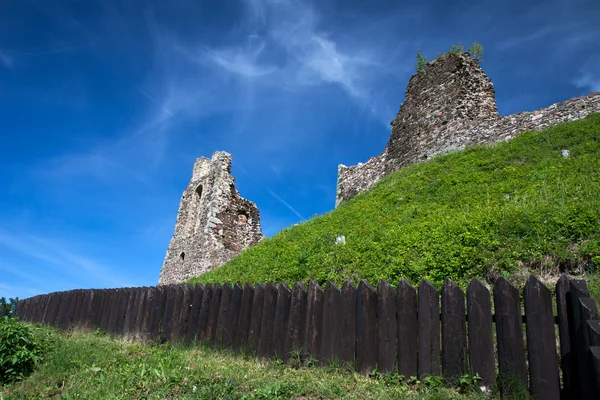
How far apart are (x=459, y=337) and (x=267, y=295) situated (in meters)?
2.84

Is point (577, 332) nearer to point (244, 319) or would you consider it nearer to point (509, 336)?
point (509, 336)

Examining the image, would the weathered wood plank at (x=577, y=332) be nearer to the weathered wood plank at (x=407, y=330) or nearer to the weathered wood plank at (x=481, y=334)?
the weathered wood plank at (x=481, y=334)

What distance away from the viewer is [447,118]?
16531 millimetres

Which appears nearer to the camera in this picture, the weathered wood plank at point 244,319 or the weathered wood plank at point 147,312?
the weathered wood plank at point 244,319

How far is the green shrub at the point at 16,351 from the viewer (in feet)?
18.5

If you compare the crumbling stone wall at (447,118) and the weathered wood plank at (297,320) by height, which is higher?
the crumbling stone wall at (447,118)

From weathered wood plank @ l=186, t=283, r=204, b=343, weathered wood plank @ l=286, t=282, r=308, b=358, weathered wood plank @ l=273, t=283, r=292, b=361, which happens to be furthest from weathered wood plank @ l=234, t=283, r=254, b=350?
weathered wood plank @ l=186, t=283, r=204, b=343

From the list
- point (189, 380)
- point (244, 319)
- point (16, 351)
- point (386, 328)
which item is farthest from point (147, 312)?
point (386, 328)

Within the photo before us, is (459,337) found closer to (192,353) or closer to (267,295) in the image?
(267,295)

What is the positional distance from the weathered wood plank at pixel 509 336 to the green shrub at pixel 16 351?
20.7 feet

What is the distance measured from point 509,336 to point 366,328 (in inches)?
60.2

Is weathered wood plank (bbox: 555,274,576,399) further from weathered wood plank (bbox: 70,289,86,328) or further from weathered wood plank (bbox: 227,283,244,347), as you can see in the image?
weathered wood plank (bbox: 70,289,86,328)

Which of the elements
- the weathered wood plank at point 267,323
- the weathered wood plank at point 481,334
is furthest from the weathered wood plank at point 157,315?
the weathered wood plank at point 481,334

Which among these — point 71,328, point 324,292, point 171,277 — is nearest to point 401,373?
point 324,292
